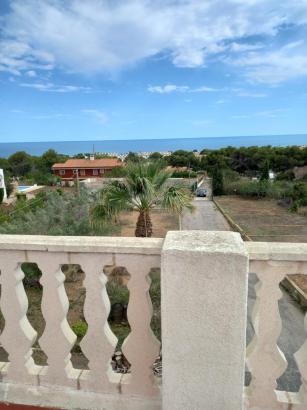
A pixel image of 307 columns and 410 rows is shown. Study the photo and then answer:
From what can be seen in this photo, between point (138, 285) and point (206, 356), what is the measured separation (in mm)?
444

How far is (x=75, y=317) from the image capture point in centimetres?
834

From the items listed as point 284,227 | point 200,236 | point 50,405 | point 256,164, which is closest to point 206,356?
point 200,236

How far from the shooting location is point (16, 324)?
5.53 ft

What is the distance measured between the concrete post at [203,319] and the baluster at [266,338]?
5.3 inches

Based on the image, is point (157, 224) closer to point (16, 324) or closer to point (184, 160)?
point (16, 324)

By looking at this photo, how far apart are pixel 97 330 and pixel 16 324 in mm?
453

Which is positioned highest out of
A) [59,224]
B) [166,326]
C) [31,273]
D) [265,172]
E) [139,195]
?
[166,326]

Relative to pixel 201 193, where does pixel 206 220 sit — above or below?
below

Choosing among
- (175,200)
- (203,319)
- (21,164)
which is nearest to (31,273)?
(175,200)

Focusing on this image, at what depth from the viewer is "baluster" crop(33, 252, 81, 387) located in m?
1.58

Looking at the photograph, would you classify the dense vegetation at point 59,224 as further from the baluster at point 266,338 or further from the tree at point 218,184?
the tree at point 218,184

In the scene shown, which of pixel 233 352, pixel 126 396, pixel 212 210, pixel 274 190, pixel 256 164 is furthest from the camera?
pixel 256 164

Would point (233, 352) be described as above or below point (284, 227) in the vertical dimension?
above

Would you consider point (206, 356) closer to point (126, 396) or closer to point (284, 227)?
point (126, 396)
